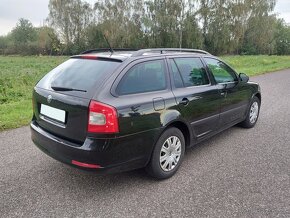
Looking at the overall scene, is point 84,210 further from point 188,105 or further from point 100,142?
point 188,105

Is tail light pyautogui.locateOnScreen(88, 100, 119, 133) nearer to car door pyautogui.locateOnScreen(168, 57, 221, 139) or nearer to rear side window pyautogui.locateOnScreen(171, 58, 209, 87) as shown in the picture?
car door pyautogui.locateOnScreen(168, 57, 221, 139)

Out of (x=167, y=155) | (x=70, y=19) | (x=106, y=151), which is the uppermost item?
(x=70, y=19)

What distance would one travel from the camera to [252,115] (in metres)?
5.39

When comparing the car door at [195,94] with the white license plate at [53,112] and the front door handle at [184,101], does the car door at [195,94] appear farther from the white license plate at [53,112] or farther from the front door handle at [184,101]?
the white license plate at [53,112]

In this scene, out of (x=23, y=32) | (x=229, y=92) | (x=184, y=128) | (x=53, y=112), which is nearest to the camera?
(x=53, y=112)

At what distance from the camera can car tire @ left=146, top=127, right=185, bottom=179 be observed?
3.16 meters

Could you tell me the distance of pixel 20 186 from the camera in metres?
3.07

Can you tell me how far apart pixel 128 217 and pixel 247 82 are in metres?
3.59

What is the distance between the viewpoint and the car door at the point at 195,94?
345 centimetres

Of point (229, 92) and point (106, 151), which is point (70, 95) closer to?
point (106, 151)

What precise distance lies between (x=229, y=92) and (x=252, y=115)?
4.38 ft

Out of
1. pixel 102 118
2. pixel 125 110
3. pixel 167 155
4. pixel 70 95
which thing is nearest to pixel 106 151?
pixel 102 118

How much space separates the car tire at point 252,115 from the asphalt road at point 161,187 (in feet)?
3.11

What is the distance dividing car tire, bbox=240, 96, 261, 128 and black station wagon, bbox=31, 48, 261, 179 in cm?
157
